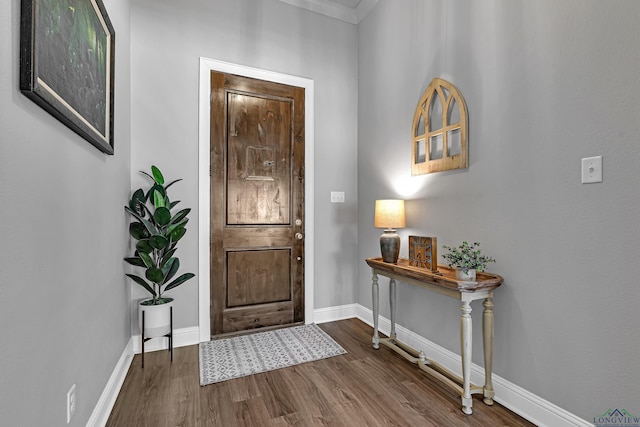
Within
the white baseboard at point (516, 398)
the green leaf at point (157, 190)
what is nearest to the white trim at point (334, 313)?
the white baseboard at point (516, 398)

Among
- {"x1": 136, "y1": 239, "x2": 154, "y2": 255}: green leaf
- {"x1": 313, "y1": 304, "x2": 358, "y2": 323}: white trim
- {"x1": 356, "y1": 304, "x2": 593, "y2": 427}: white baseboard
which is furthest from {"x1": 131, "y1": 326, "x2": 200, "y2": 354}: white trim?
{"x1": 356, "y1": 304, "x2": 593, "y2": 427}: white baseboard

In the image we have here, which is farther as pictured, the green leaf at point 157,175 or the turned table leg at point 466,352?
the green leaf at point 157,175

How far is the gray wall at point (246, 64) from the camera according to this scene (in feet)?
8.62

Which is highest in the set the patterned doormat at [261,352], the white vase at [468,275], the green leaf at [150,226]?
the green leaf at [150,226]

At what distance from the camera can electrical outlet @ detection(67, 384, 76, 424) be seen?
1.25 m

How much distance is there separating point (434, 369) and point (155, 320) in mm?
2059

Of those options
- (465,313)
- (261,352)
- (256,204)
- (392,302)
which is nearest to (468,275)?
(465,313)

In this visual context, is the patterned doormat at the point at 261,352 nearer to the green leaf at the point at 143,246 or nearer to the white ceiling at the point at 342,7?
the green leaf at the point at 143,246

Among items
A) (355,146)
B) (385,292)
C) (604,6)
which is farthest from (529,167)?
(355,146)

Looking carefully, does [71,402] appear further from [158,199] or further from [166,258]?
[158,199]

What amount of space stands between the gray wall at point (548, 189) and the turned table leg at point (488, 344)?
0.40 ft

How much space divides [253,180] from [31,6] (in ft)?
6.89

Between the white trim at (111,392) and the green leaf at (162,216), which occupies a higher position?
the green leaf at (162,216)

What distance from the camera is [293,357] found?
8.11 feet
